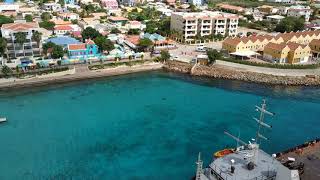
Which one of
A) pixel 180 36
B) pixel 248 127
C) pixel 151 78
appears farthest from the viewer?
pixel 180 36

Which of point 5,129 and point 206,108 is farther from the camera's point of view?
point 206,108

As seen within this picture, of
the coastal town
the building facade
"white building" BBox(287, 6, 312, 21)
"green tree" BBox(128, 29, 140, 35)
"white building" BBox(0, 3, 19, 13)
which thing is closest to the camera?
the coastal town

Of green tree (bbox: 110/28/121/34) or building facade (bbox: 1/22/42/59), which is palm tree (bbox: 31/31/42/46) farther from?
green tree (bbox: 110/28/121/34)

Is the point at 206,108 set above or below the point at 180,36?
below

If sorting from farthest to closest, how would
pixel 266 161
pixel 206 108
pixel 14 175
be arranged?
pixel 206 108
pixel 14 175
pixel 266 161

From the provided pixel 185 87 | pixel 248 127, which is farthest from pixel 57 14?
pixel 248 127

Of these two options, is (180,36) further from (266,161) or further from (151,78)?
(266,161)

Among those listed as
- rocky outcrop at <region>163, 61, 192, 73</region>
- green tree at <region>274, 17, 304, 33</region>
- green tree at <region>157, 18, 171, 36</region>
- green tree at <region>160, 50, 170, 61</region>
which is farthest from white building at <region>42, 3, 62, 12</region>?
green tree at <region>274, 17, 304, 33</region>
